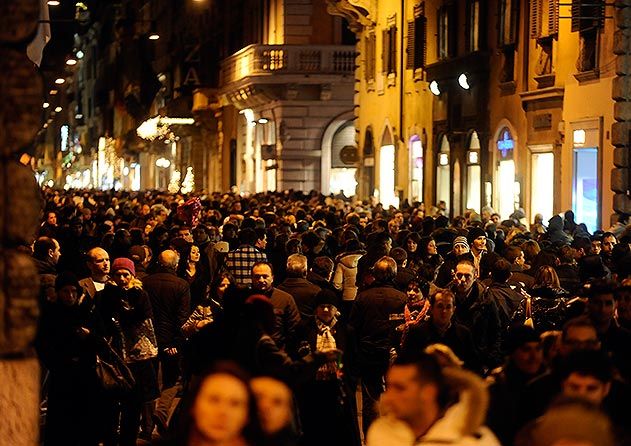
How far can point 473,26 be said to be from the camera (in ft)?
115

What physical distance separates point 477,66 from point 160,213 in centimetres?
938

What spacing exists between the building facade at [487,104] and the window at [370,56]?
11cm

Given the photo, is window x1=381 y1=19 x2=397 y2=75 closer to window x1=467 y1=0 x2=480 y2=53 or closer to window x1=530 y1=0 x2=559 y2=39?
window x1=467 y1=0 x2=480 y2=53

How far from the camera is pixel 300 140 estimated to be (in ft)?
180

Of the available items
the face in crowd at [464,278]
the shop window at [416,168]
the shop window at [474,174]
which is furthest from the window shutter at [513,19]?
the face in crowd at [464,278]

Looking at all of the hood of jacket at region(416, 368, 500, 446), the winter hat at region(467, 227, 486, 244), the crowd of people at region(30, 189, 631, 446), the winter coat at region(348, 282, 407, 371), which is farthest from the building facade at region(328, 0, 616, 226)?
the hood of jacket at region(416, 368, 500, 446)

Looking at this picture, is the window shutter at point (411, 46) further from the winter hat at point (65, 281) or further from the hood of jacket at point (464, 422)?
the hood of jacket at point (464, 422)

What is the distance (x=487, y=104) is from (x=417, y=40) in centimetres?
673

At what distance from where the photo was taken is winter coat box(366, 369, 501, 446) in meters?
6.06

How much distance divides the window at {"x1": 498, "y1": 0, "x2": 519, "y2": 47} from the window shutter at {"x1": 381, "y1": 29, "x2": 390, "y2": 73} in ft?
35.9

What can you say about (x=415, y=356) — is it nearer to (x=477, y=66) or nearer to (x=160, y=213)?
(x=160, y=213)

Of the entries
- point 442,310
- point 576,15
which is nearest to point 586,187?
point 576,15

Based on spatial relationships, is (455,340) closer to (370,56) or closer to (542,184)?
(542,184)

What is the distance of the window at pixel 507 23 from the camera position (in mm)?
31719
